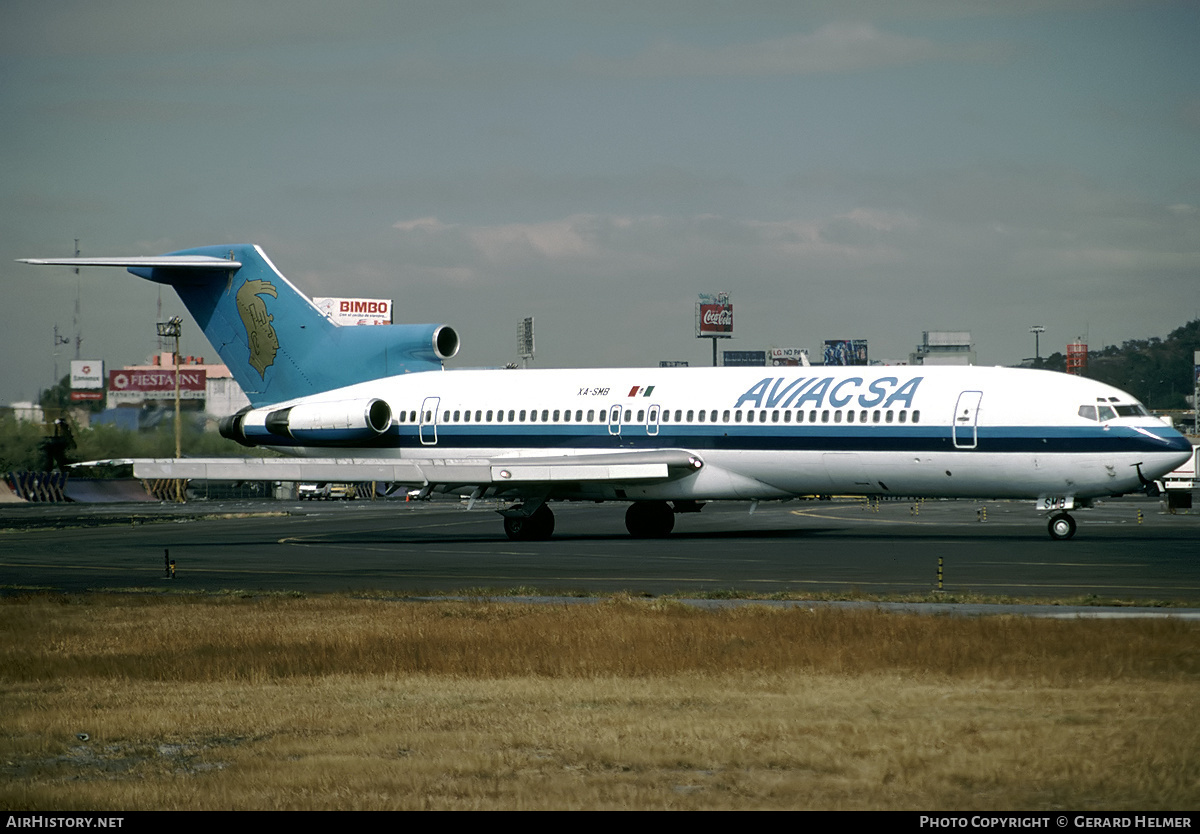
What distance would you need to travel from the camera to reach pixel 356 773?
10.5 metres

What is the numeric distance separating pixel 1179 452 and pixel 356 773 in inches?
1073

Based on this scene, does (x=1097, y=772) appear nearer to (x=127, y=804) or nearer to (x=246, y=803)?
(x=246, y=803)

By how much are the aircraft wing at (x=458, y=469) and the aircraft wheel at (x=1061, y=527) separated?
9.14m

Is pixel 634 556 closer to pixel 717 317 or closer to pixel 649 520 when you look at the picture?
pixel 649 520

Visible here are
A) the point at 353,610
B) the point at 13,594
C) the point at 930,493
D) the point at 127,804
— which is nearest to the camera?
the point at 127,804

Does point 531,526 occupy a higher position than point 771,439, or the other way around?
point 771,439

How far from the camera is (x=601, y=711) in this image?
13.1 metres

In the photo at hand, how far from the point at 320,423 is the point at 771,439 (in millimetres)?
14308

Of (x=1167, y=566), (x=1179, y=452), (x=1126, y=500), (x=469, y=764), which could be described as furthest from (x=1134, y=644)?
(x=1126, y=500)

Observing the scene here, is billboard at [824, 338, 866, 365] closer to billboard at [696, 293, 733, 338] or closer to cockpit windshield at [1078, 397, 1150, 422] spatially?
billboard at [696, 293, 733, 338]

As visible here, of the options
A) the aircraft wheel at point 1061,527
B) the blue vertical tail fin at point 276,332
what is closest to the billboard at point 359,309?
the blue vertical tail fin at point 276,332

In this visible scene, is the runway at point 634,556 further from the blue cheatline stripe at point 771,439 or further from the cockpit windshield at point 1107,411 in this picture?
the cockpit windshield at point 1107,411

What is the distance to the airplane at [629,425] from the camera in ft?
111

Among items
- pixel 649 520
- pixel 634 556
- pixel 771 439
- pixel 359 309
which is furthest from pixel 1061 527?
pixel 359 309
